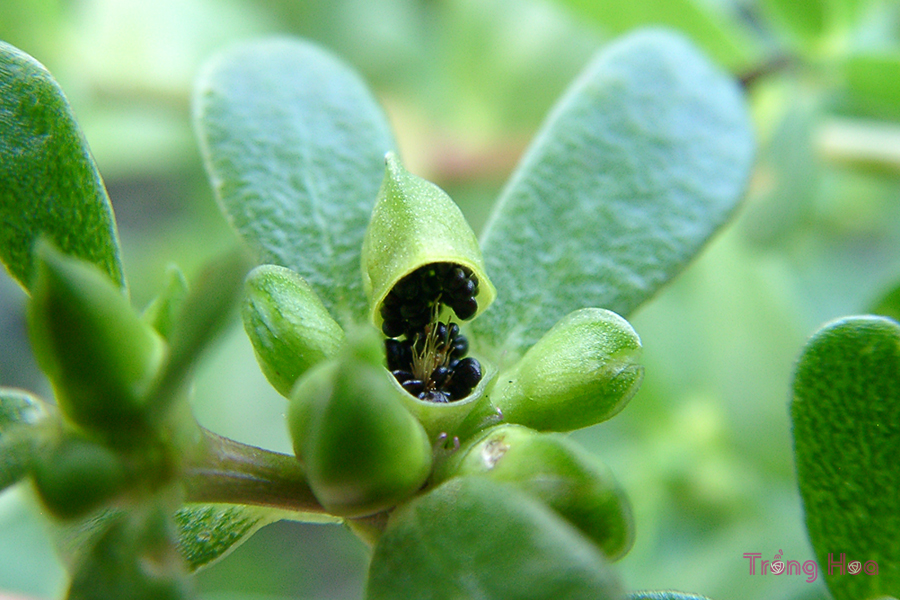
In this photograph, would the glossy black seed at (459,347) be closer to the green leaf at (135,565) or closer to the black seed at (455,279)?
the black seed at (455,279)

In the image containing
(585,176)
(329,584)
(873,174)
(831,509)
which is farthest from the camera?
(329,584)

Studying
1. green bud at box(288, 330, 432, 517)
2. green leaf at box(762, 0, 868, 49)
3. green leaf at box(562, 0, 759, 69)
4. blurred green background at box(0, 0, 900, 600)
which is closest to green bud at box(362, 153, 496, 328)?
green bud at box(288, 330, 432, 517)

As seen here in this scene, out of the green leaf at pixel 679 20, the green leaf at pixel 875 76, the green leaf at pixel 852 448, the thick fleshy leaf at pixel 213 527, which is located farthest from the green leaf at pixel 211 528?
the green leaf at pixel 875 76

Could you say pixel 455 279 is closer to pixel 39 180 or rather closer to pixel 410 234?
pixel 410 234

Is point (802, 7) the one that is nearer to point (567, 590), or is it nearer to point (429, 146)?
point (429, 146)

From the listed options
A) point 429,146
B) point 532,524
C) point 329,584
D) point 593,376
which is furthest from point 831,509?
point 329,584

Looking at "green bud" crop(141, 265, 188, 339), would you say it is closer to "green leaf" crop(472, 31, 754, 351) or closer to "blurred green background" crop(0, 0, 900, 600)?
"green leaf" crop(472, 31, 754, 351)
